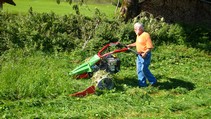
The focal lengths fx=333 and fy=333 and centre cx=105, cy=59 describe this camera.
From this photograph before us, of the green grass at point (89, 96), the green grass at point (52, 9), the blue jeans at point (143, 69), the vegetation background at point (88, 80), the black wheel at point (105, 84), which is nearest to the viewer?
the green grass at point (89, 96)

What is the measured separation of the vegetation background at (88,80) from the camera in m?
7.79

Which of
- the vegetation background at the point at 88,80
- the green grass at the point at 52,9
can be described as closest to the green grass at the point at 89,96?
the vegetation background at the point at 88,80

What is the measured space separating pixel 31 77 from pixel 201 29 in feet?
43.0

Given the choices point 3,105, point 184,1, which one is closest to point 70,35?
point 3,105

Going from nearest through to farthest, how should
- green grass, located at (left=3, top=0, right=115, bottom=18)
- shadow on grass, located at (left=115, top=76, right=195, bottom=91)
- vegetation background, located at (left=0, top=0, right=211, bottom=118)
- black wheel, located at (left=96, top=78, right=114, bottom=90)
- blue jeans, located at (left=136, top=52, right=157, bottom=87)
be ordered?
vegetation background, located at (left=0, top=0, right=211, bottom=118), black wheel, located at (left=96, top=78, right=114, bottom=90), blue jeans, located at (left=136, top=52, right=157, bottom=87), shadow on grass, located at (left=115, top=76, right=195, bottom=91), green grass, located at (left=3, top=0, right=115, bottom=18)

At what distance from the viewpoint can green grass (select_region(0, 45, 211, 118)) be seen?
7.46 metres

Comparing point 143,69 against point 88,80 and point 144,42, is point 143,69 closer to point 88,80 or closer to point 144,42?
point 144,42

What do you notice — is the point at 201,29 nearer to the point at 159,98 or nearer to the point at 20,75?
the point at 159,98

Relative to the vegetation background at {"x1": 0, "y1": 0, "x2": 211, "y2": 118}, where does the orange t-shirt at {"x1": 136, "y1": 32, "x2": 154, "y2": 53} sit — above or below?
above

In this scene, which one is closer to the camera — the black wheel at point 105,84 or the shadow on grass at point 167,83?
the black wheel at point 105,84

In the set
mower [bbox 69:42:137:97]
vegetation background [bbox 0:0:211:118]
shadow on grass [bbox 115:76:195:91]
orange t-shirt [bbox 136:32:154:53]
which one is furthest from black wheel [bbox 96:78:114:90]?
orange t-shirt [bbox 136:32:154:53]

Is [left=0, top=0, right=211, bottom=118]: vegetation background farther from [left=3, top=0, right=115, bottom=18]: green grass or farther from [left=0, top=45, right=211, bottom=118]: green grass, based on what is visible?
[left=3, top=0, right=115, bottom=18]: green grass

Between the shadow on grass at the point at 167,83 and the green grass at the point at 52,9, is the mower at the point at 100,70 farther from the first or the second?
the green grass at the point at 52,9

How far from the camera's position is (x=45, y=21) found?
565 inches
